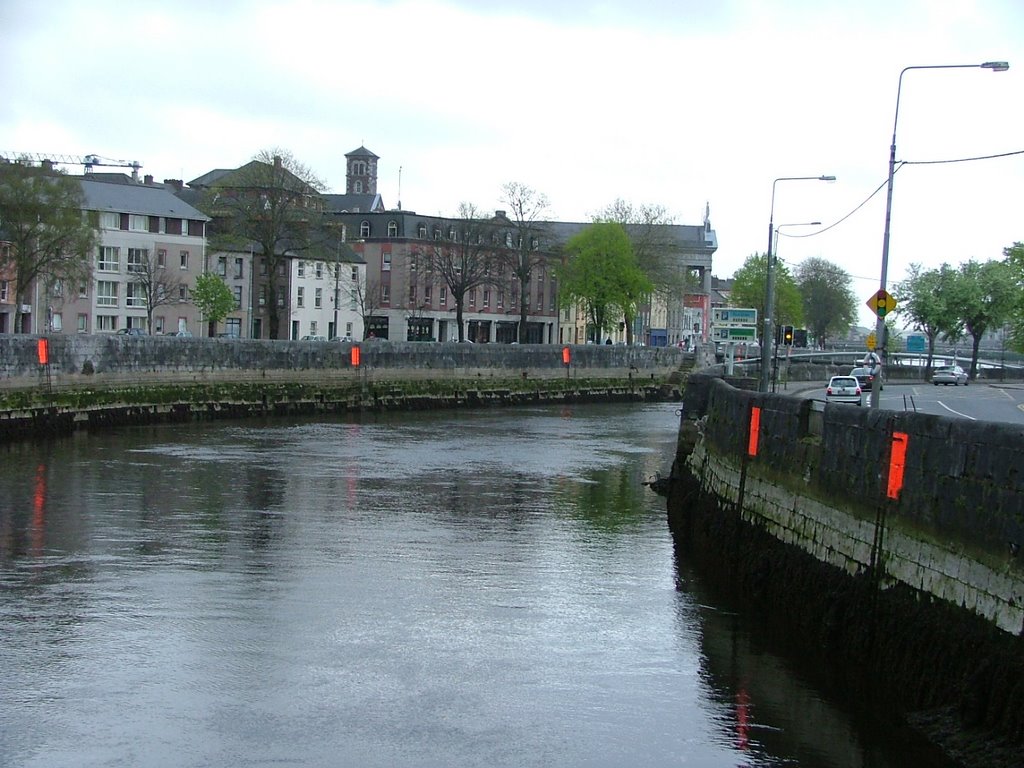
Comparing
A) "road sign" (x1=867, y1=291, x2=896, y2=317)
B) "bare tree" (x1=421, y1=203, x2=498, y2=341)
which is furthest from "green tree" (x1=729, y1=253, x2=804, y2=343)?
"road sign" (x1=867, y1=291, x2=896, y2=317)

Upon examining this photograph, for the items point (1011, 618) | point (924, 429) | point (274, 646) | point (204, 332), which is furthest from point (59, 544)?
point (204, 332)

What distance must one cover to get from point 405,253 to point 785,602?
102574 mm

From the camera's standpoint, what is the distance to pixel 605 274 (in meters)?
115

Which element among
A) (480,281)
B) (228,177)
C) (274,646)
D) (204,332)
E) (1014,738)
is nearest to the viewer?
(1014,738)

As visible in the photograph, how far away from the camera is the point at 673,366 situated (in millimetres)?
97625

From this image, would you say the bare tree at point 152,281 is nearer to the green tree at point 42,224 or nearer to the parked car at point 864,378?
the green tree at point 42,224

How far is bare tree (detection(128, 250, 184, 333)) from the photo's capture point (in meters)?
96.2

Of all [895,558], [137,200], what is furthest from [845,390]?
[137,200]

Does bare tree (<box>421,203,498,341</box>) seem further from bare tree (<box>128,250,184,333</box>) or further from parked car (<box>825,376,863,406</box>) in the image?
parked car (<box>825,376,863,406</box>)

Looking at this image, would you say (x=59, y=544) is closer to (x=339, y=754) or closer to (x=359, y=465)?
(x=339, y=754)

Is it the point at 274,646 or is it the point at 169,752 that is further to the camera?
the point at 274,646

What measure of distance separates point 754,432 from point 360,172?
140 metres

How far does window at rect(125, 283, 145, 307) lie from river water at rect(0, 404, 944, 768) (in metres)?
66.6

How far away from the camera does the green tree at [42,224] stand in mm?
72062
